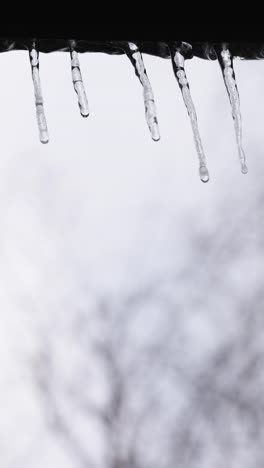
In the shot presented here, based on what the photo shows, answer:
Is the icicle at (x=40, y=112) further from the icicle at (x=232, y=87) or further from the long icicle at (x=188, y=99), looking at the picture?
the icicle at (x=232, y=87)

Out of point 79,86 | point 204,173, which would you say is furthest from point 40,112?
point 204,173

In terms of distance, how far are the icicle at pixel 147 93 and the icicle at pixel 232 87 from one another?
26cm

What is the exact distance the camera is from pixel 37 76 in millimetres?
2021

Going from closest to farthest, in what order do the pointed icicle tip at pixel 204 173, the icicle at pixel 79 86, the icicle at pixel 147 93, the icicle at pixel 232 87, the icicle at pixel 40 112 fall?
1. the icicle at pixel 232 87
2. the icicle at pixel 147 93
3. the icicle at pixel 79 86
4. the icicle at pixel 40 112
5. the pointed icicle tip at pixel 204 173

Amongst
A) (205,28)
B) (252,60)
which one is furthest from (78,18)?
(252,60)

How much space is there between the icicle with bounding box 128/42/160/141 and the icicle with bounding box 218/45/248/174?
0.26 meters

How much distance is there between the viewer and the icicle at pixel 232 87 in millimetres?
1643

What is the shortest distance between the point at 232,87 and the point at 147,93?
328mm

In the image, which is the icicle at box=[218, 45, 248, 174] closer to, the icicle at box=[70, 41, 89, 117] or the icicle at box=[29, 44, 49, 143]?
the icicle at box=[70, 41, 89, 117]

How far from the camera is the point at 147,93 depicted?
219 centimetres

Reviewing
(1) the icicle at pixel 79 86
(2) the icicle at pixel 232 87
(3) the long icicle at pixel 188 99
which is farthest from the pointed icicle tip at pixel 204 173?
(1) the icicle at pixel 79 86

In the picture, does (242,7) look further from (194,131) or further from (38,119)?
(38,119)

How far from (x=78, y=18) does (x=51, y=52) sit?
0.25 m

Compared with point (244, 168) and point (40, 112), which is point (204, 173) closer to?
point (244, 168)
